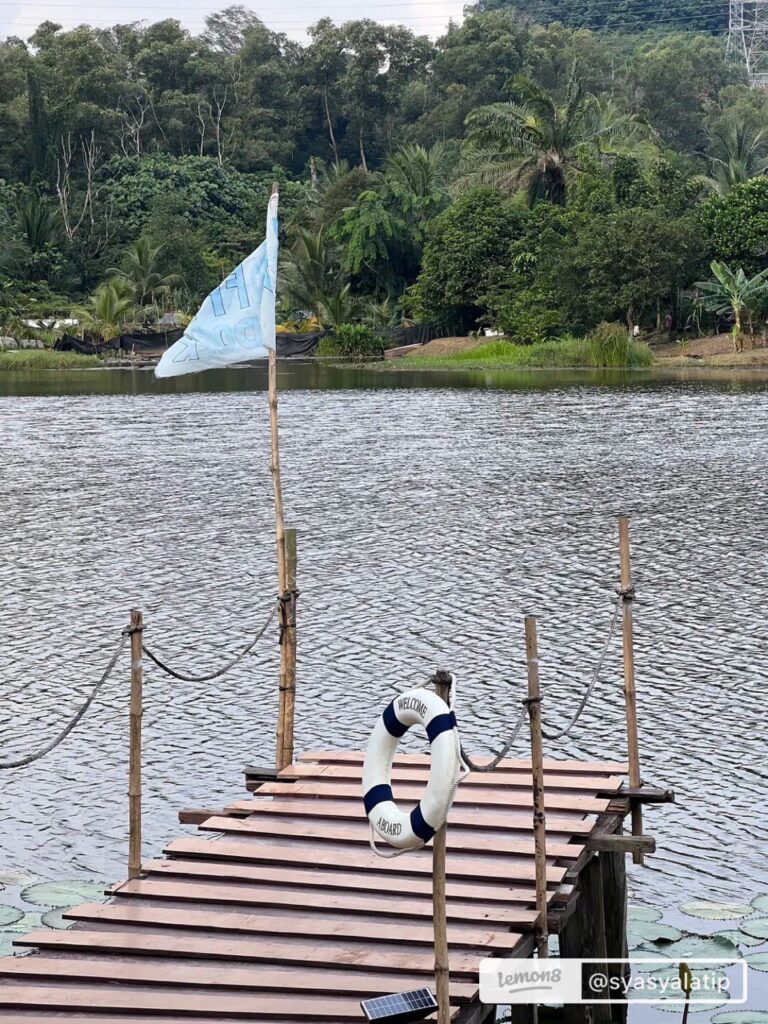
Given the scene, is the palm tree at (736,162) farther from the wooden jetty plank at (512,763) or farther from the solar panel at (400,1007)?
the solar panel at (400,1007)

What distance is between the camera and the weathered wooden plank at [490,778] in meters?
8.31

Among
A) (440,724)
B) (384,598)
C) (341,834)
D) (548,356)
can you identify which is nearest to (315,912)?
(341,834)

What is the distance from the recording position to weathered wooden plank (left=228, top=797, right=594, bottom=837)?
7.64 m

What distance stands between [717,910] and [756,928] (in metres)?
0.27

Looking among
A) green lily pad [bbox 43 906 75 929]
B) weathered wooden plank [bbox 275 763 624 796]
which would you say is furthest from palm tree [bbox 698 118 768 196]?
green lily pad [bbox 43 906 75 929]

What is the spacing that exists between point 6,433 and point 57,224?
4746 cm

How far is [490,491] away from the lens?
24891 mm

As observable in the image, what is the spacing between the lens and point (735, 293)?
52.6 m

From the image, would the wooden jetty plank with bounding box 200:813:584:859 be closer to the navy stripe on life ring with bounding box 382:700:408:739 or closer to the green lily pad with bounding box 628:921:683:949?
the green lily pad with bounding box 628:921:683:949

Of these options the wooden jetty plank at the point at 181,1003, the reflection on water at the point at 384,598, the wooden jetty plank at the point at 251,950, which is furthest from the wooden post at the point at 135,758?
the wooden jetty plank at the point at 181,1003

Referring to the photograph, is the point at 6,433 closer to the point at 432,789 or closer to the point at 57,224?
the point at 432,789

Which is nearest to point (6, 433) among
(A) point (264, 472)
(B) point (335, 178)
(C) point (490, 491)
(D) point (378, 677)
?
(A) point (264, 472)

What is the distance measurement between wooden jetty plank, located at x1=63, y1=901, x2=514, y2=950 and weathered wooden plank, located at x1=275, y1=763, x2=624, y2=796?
189 cm

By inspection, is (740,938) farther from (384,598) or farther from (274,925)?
(384,598)
